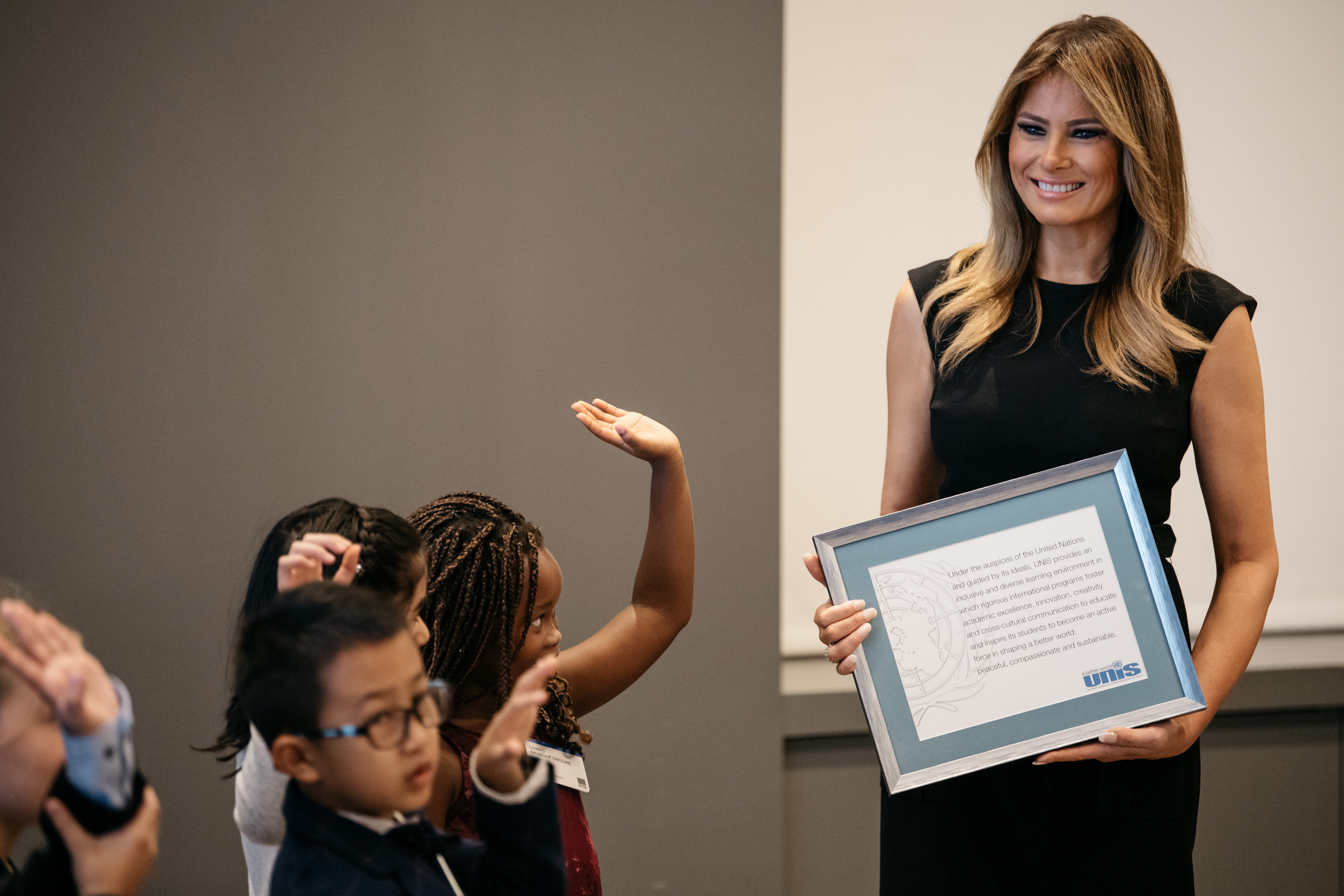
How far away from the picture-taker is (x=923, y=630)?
1.49 m

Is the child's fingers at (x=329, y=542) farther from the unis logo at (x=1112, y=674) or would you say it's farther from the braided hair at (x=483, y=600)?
the unis logo at (x=1112, y=674)

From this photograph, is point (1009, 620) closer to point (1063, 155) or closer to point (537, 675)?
point (1063, 155)

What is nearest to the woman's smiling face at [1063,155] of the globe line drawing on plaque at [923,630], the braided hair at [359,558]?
the globe line drawing on plaque at [923,630]

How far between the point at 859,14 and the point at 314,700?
2449 mm

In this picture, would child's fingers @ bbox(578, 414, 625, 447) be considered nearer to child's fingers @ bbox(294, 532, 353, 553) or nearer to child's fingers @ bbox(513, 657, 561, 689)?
child's fingers @ bbox(294, 532, 353, 553)

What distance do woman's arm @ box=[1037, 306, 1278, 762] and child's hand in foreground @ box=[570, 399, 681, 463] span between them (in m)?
0.80

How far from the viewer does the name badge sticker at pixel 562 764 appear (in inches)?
56.4

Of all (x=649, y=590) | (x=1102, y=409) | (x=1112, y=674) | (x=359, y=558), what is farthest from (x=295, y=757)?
(x=1102, y=409)

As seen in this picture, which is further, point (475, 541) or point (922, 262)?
point (922, 262)

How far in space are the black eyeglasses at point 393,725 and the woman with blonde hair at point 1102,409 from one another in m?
0.64

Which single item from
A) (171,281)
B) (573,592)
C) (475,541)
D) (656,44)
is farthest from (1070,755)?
(171,281)

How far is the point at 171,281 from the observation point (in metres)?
2.41

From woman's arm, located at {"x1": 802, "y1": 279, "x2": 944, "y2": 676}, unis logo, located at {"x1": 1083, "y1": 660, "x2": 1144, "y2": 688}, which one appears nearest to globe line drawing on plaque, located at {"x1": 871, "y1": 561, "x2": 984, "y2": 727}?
unis logo, located at {"x1": 1083, "y1": 660, "x2": 1144, "y2": 688}

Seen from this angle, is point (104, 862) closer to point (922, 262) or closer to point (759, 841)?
point (759, 841)
